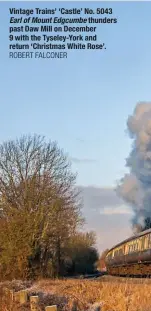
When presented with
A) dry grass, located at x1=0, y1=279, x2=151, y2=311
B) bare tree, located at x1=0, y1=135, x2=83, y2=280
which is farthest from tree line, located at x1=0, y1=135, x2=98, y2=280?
dry grass, located at x1=0, y1=279, x2=151, y2=311

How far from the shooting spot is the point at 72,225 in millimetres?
37594

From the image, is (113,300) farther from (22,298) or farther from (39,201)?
(39,201)

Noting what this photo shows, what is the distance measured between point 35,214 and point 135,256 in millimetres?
8342

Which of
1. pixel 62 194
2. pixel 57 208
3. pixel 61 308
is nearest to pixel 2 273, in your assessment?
pixel 57 208

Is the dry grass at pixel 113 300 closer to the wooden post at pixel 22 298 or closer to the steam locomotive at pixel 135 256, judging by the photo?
the wooden post at pixel 22 298

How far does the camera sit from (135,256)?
28.9m

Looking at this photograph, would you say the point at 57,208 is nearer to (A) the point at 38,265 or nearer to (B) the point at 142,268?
(A) the point at 38,265

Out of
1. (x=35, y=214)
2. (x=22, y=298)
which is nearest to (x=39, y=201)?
(x=35, y=214)

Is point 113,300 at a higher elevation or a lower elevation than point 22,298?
higher

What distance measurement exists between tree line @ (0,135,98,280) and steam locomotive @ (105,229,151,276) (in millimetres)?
4323

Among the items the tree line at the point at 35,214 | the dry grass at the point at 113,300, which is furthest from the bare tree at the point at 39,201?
the dry grass at the point at 113,300

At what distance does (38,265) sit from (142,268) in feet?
31.5

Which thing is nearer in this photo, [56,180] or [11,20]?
[11,20]

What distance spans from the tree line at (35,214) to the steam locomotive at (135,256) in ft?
14.2
